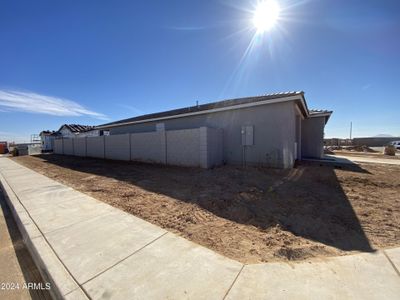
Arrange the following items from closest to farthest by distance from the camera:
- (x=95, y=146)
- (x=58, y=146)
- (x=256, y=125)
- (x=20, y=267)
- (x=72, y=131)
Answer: (x=20, y=267), (x=256, y=125), (x=95, y=146), (x=58, y=146), (x=72, y=131)

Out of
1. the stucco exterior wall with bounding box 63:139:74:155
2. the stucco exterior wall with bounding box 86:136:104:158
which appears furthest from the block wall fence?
the stucco exterior wall with bounding box 63:139:74:155

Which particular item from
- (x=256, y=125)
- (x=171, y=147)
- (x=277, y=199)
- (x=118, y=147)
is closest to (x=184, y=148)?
(x=171, y=147)

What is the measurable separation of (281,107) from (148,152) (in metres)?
7.81

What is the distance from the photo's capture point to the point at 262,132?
938cm

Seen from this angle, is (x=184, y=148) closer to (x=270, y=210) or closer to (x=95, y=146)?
(x=270, y=210)

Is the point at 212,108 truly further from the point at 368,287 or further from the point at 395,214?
the point at 368,287

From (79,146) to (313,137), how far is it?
69.6ft

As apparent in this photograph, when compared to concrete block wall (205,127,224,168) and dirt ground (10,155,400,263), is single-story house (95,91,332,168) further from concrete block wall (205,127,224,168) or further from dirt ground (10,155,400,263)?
dirt ground (10,155,400,263)

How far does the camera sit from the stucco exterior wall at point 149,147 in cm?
1122

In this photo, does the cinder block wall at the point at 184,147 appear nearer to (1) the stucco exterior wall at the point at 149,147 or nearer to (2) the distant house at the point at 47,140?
(1) the stucco exterior wall at the point at 149,147

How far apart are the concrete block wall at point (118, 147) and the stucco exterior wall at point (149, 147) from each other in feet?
2.56

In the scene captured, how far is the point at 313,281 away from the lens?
6.83 ft

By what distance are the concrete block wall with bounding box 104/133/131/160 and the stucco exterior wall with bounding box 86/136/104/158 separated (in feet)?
3.12

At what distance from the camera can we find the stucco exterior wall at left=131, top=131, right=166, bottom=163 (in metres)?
11.2
